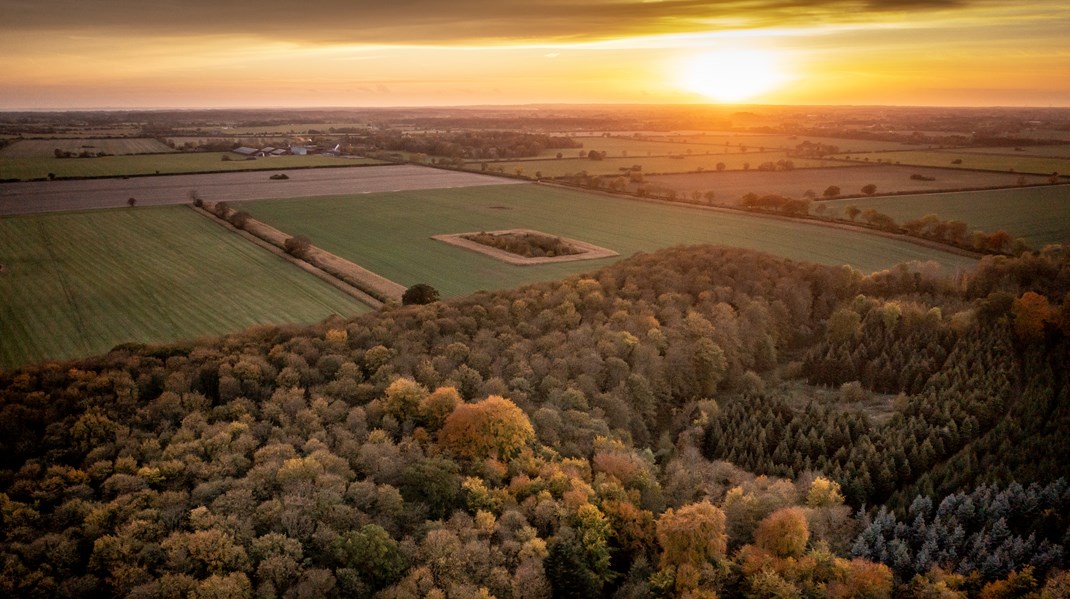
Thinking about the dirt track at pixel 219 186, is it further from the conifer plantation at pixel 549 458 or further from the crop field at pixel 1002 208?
the conifer plantation at pixel 549 458

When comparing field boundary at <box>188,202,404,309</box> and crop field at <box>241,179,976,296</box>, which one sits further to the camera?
crop field at <box>241,179,976,296</box>

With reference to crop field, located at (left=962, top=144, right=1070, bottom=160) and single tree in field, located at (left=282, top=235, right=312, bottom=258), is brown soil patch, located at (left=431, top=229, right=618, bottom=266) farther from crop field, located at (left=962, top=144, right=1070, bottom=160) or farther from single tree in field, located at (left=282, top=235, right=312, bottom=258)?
crop field, located at (left=962, top=144, right=1070, bottom=160)

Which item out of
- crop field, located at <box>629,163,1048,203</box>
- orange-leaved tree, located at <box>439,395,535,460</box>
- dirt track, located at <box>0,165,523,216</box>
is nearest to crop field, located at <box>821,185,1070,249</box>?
crop field, located at <box>629,163,1048,203</box>

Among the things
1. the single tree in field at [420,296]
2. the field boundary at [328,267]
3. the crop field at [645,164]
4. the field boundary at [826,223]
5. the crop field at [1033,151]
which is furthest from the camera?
the crop field at [645,164]

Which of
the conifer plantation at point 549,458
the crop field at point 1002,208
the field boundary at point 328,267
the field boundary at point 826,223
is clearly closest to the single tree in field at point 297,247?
the field boundary at point 328,267

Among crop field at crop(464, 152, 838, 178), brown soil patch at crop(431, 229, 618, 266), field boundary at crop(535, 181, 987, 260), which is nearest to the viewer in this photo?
brown soil patch at crop(431, 229, 618, 266)

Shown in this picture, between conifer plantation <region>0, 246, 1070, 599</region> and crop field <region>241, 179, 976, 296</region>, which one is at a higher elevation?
crop field <region>241, 179, 976, 296</region>

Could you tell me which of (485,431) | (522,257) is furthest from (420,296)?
(485,431)
